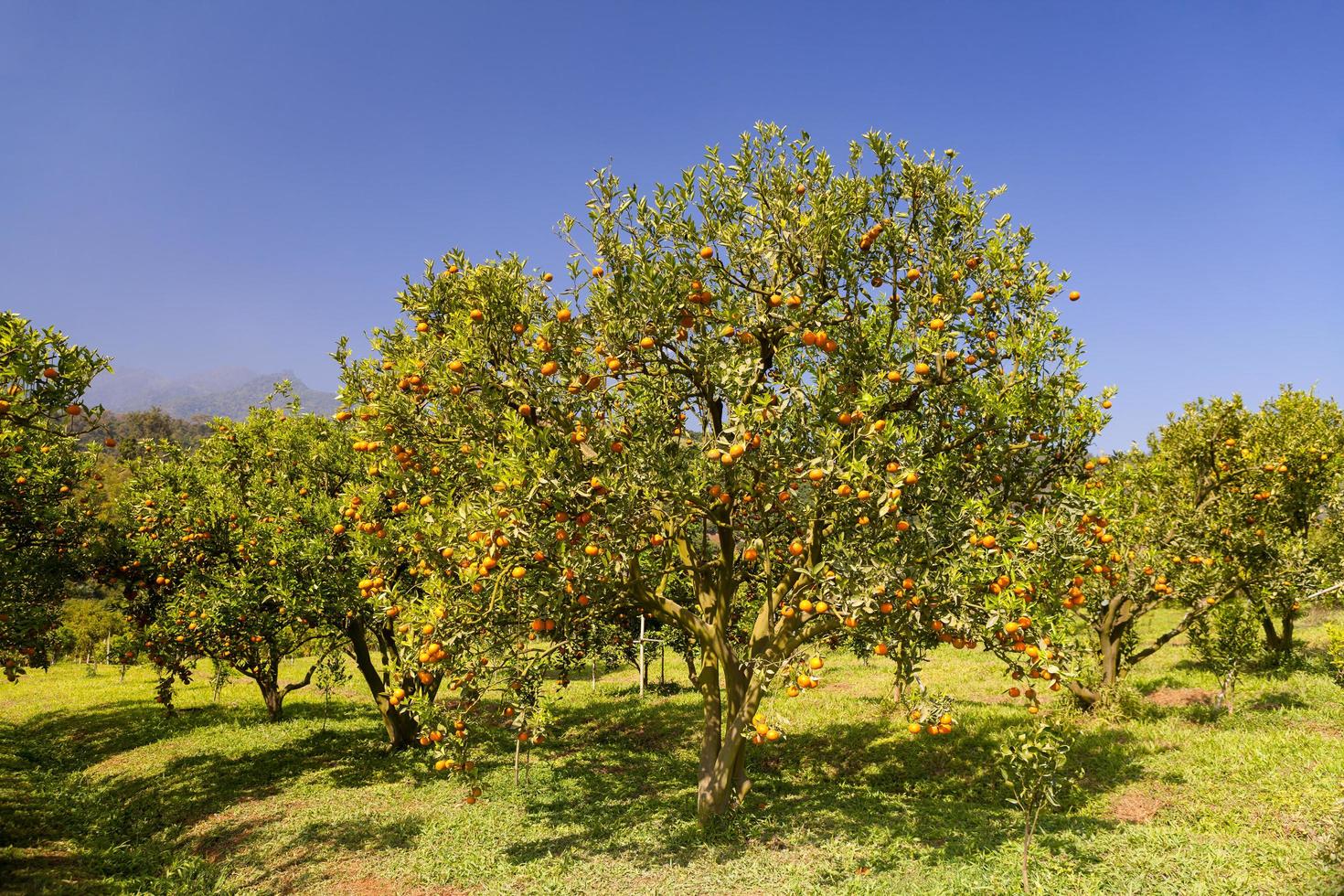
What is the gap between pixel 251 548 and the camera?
577 inches

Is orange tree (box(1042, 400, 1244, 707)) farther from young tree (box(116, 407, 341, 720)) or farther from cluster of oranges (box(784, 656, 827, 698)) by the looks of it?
young tree (box(116, 407, 341, 720))

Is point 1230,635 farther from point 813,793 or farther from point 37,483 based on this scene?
point 37,483

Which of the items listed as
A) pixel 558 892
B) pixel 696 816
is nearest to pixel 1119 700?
pixel 696 816

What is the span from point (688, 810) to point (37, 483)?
1507cm

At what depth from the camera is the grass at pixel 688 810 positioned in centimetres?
902

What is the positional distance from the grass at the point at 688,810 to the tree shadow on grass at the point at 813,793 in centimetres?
7

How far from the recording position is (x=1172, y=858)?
8.68 metres

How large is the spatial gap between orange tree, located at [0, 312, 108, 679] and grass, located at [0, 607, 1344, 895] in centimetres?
401

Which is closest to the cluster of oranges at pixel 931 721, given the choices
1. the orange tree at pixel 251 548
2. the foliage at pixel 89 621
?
the orange tree at pixel 251 548

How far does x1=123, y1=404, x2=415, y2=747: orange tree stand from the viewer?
14164mm

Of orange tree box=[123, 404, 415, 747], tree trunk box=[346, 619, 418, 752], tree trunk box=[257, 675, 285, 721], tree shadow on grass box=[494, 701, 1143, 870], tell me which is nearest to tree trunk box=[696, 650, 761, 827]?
tree shadow on grass box=[494, 701, 1143, 870]

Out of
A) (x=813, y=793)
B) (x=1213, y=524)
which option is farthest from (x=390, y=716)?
(x=1213, y=524)

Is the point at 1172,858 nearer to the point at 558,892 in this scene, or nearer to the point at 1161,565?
the point at 558,892

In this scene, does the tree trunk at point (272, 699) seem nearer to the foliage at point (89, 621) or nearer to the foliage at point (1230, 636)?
the foliage at point (89, 621)
